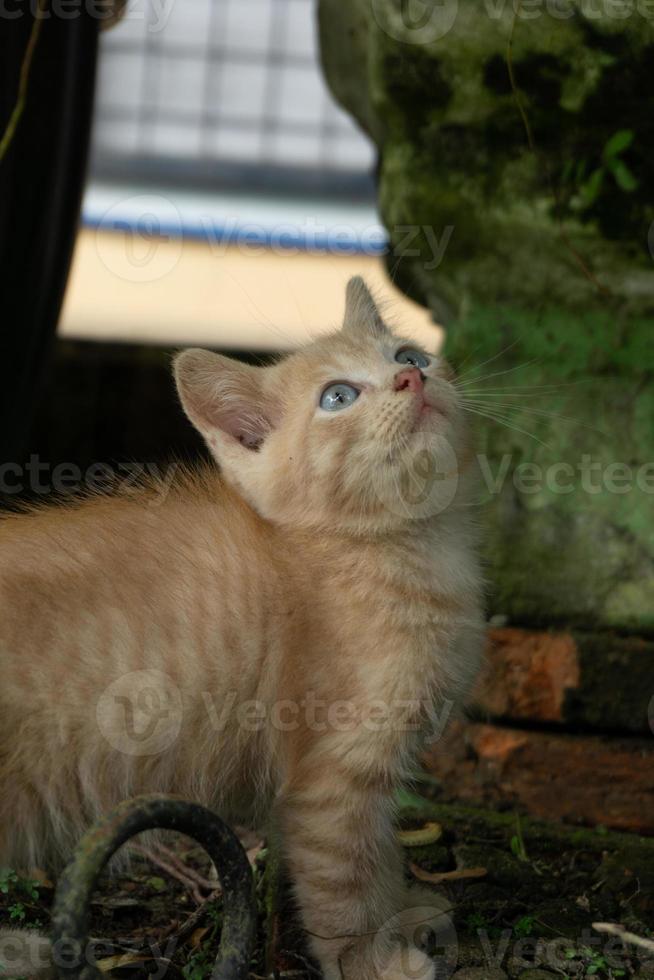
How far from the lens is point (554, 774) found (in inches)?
99.9

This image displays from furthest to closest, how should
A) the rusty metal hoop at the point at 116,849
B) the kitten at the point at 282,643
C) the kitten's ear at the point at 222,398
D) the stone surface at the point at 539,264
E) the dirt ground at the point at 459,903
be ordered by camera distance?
the stone surface at the point at 539,264 → the kitten's ear at the point at 222,398 → the dirt ground at the point at 459,903 → the kitten at the point at 282,643 → the rusty metal hoop at the point at 116,849

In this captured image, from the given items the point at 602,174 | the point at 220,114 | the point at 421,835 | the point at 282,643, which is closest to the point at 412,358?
the point at 282,643

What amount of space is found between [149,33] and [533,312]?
12.0ft

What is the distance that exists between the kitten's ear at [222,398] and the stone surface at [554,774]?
1.03m

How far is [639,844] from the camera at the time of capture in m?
2.29

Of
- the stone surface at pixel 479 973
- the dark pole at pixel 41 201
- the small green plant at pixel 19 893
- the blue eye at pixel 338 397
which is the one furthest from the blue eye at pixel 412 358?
the dark pole at pixel 41 201

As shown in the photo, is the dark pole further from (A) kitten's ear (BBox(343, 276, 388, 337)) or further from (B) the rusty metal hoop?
(B) the rusty metal hoop

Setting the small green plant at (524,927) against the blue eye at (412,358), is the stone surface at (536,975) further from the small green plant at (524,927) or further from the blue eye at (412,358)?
Result: the blue eye at (412,358)

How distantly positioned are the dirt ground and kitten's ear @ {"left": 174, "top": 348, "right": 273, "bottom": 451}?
0.83 m

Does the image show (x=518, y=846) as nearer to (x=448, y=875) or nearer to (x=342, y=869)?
(x=448, y=875)

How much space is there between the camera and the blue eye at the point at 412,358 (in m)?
2.11

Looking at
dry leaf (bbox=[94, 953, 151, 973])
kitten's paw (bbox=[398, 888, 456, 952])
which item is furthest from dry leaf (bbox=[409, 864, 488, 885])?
dry leaf (bbox=[94, 953, 151, 973])

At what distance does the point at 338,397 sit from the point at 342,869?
846 mm

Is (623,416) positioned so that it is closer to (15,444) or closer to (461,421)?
(461,421)
